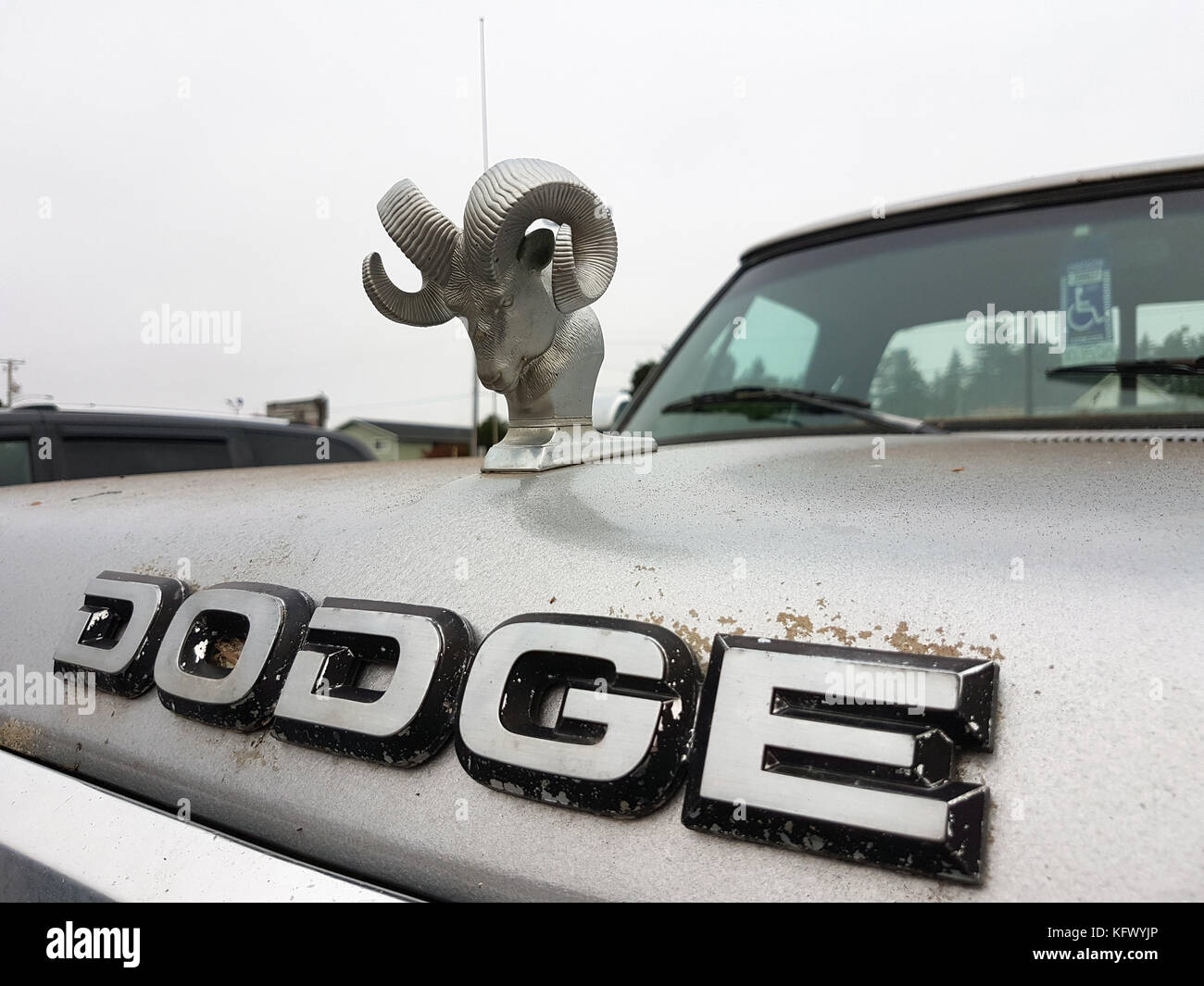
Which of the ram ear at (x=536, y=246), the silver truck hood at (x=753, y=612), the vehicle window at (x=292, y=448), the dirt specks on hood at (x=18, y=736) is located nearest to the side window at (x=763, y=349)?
the silver truck hood at (x=753, y=612)

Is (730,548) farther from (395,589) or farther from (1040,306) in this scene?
(1040,306)

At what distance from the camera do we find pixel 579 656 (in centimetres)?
68

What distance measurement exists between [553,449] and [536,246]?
31 centimetres

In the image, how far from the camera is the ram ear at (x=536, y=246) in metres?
1.12

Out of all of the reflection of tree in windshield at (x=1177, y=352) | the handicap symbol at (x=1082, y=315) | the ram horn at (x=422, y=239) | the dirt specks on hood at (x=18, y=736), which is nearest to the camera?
the dirt specks on hood at (x=18, y=736)

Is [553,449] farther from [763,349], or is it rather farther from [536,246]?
[763,349]

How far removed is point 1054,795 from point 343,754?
61cm

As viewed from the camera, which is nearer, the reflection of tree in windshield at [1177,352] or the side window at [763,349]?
the reflection of tree in windshield at [1177,352]

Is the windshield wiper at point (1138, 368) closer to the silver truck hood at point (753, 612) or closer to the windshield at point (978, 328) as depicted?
the windshield at point (978, 328)

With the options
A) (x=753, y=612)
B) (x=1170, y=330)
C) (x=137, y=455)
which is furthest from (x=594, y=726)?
(x=137, y=455)

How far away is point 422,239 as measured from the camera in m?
1.10

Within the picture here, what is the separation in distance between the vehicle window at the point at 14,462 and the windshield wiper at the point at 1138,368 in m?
2.88

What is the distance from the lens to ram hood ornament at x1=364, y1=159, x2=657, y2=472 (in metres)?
1.03
